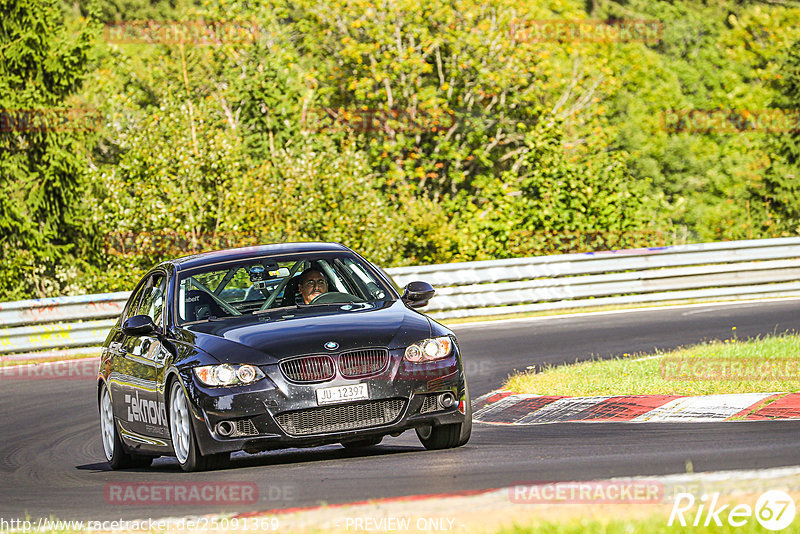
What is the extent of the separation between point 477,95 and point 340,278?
31.0 metres

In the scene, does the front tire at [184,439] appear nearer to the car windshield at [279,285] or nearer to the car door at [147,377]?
the car door at [147,377]

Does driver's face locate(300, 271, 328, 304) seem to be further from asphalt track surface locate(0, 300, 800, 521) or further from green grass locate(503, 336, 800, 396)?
green grass locate(503, 336, 800, 396)

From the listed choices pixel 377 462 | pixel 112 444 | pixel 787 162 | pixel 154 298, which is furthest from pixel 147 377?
pixel 787 162

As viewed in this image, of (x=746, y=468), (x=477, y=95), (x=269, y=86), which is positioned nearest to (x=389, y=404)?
(x=746, y=468)

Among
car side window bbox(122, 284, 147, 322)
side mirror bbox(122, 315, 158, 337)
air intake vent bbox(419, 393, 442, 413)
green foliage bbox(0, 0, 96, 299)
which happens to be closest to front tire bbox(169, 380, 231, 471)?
side mirror bbox(122, 315, 158, 337)

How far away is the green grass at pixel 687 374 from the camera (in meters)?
10.5

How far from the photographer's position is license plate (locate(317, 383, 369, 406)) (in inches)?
311

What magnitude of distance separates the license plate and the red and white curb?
2573 mm

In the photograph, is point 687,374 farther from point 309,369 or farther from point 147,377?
point 147,377

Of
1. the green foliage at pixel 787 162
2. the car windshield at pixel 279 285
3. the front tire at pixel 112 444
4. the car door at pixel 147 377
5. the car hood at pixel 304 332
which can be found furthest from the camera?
the green foliage at pixel 787 162

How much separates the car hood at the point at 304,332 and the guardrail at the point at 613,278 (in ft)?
42.2

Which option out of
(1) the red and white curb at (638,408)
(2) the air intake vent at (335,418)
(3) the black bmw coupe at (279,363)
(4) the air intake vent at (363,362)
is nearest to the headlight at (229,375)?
(3) the black bmw coupe at (279,363)

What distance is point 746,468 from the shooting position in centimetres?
650

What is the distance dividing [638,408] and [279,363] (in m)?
3.35
